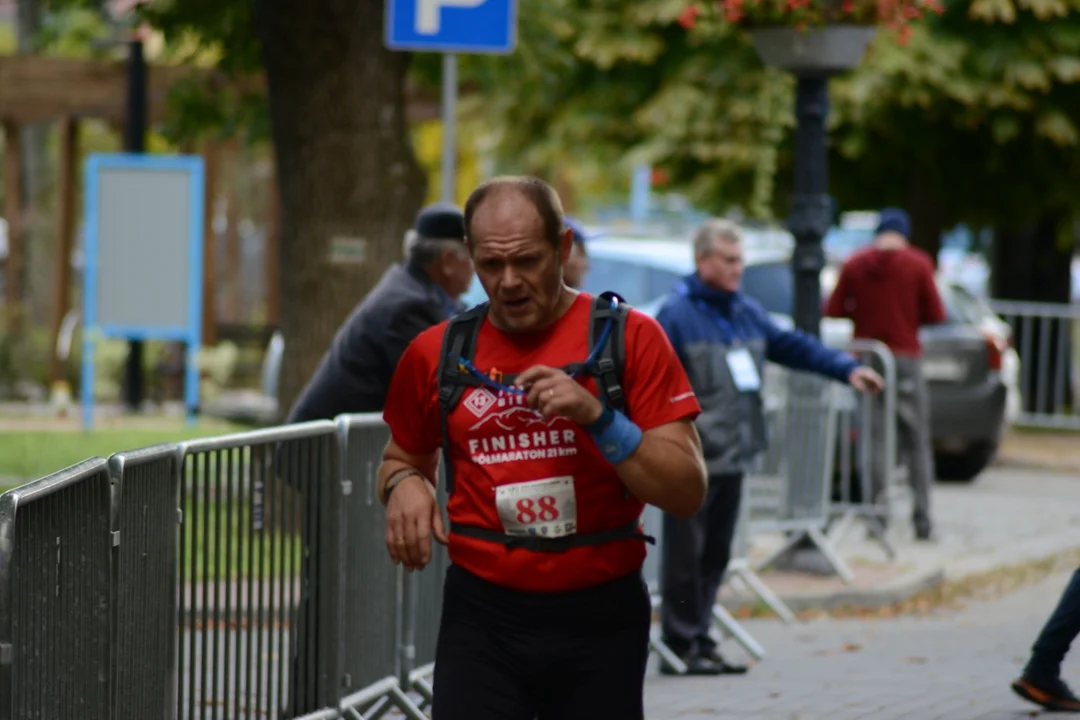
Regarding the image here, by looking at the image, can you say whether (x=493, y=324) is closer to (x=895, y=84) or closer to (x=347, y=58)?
(x=347, y=58)

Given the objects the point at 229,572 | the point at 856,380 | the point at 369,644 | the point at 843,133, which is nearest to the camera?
the point at 229,572

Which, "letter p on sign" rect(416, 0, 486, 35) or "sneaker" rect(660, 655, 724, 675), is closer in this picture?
"sneaker" rect(660, 655, 724, 675)

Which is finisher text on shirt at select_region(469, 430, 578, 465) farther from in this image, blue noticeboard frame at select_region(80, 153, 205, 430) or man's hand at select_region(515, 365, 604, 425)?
blue noticeboard frame at select_region(80, 153, 205, 430)

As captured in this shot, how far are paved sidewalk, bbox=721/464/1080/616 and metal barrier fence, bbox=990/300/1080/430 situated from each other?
325 centimetres

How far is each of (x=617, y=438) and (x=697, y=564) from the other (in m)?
4.82

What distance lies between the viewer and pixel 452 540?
469cm

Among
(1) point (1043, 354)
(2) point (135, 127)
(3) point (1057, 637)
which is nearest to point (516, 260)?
(3) point (1057, 637)

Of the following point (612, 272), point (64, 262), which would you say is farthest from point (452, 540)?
point (64, 262)

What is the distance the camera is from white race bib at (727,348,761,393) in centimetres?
923

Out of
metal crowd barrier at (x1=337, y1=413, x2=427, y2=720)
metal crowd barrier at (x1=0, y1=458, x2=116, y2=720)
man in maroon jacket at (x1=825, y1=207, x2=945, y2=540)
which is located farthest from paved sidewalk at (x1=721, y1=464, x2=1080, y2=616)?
metal crowd barrier at (x1=0, y1=458, x2=116, y2=720)

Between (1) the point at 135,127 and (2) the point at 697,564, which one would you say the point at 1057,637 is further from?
(1) the point at 135,127

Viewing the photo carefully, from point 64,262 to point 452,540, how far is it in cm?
1961

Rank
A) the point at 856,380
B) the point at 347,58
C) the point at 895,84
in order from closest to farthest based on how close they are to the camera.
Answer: the point at 856,380, the point at 347,58, the point at 895,84

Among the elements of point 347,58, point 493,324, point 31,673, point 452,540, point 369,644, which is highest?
point 347,58
